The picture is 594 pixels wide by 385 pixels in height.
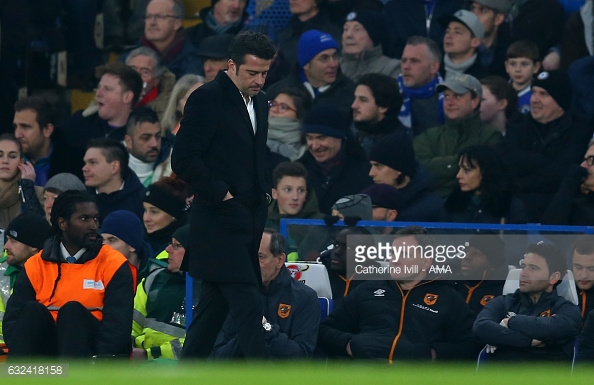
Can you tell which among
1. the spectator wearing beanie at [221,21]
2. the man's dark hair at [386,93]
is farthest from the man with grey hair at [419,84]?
the spectator wearing beanie at [221,21]

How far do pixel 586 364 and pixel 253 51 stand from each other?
2.87 m

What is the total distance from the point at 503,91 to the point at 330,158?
1.60m

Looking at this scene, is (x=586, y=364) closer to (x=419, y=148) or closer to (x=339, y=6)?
(x=419, y=148)

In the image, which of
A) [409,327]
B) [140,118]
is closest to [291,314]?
[409,327]

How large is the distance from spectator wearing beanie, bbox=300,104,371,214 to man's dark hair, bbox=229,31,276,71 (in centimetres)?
355

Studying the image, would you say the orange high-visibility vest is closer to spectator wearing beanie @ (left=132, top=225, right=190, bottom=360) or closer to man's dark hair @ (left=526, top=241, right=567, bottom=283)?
spectator wearing beanie @ (left=132, top=225, right=190, bottom=360)

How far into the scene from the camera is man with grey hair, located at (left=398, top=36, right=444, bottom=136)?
40.3 feet

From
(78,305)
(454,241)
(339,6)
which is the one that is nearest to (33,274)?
(78,305)

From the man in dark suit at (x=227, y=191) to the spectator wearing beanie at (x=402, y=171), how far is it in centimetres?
301

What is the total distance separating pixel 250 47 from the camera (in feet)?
26.1

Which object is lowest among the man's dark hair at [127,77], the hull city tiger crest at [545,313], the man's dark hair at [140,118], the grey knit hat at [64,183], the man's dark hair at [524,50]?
the hull city tiger crest at [545,313]

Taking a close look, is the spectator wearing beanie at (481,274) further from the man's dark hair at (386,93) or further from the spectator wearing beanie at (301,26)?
the spectator wearing beanie at (301,26)

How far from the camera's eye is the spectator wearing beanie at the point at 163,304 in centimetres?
994

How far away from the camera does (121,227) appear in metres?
10.5
